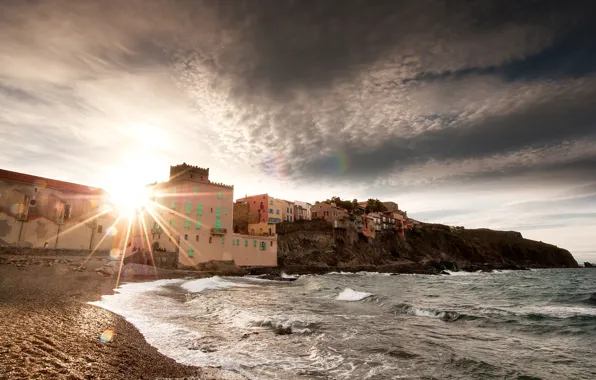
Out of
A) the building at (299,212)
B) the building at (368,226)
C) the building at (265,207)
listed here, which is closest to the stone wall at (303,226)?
the building at (265,207)

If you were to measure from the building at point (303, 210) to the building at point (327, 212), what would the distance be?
5.62 feet

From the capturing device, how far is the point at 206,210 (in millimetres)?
56344

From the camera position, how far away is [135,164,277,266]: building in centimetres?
5362

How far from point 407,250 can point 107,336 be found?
111m

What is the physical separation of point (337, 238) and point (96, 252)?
65163 mm

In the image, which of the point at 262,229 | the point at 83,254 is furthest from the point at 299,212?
the point at 83,254

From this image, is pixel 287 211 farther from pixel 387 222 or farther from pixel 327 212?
pixel 387 222

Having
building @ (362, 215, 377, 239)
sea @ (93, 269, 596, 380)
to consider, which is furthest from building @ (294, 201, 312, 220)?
sea @ (93, 269, 596, 380)

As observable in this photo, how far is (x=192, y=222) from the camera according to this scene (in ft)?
179

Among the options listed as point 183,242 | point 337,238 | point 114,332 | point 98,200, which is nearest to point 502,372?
point 114,332

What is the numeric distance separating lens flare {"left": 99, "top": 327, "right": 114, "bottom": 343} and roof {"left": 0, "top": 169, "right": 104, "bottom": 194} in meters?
36.9

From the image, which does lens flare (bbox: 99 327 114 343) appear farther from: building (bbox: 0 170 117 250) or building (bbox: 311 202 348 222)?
building (bbox: 311 202 348 222)

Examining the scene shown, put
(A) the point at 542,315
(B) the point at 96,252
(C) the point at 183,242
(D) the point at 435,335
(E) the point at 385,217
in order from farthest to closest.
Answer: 1. (E) the point at 385,217
2. (C) the point at 183,242
3. (B) the point at 96,252
4. (A) the point at 542,315
5. (D) the point at 435,335

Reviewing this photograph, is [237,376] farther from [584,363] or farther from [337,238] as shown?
[337,238]
